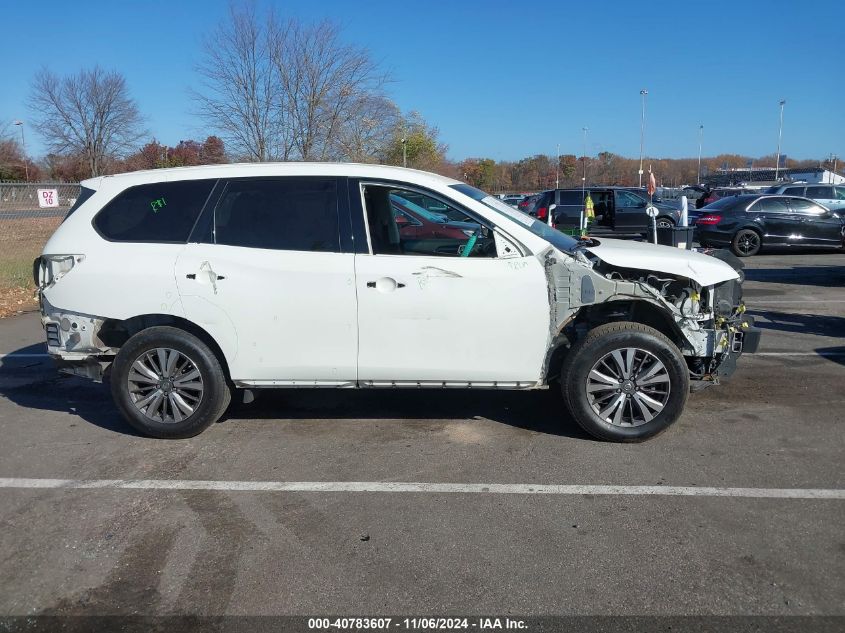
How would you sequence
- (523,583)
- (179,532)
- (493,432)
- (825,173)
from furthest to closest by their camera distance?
(825,173) < (493,432) < (179,532) < (523,583)

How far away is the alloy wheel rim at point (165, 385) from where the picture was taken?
500cm

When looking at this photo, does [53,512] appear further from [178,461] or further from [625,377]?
[625,377]

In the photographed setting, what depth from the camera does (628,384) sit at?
4.83m

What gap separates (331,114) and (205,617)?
15739 millimetres

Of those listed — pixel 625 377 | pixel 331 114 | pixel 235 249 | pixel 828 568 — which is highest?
pixel 331 114

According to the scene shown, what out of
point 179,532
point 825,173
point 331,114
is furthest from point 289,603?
point 825,173

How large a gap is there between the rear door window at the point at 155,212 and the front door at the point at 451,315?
1.29 metres

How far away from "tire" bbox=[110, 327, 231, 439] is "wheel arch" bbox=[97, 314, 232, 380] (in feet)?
0.22

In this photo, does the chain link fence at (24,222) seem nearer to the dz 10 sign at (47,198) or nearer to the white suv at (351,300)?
the dz 10 sign at (47,198)

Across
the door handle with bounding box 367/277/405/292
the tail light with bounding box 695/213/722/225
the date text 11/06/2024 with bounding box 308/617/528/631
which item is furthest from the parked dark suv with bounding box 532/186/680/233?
the date text 11/06/2024 with bounding box 308/617/528/631

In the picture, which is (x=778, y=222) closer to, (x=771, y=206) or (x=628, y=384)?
(x=771, y=206)

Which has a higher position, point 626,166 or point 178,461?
point 626,166

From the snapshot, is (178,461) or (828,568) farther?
(178,461)

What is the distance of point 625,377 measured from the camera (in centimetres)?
484
